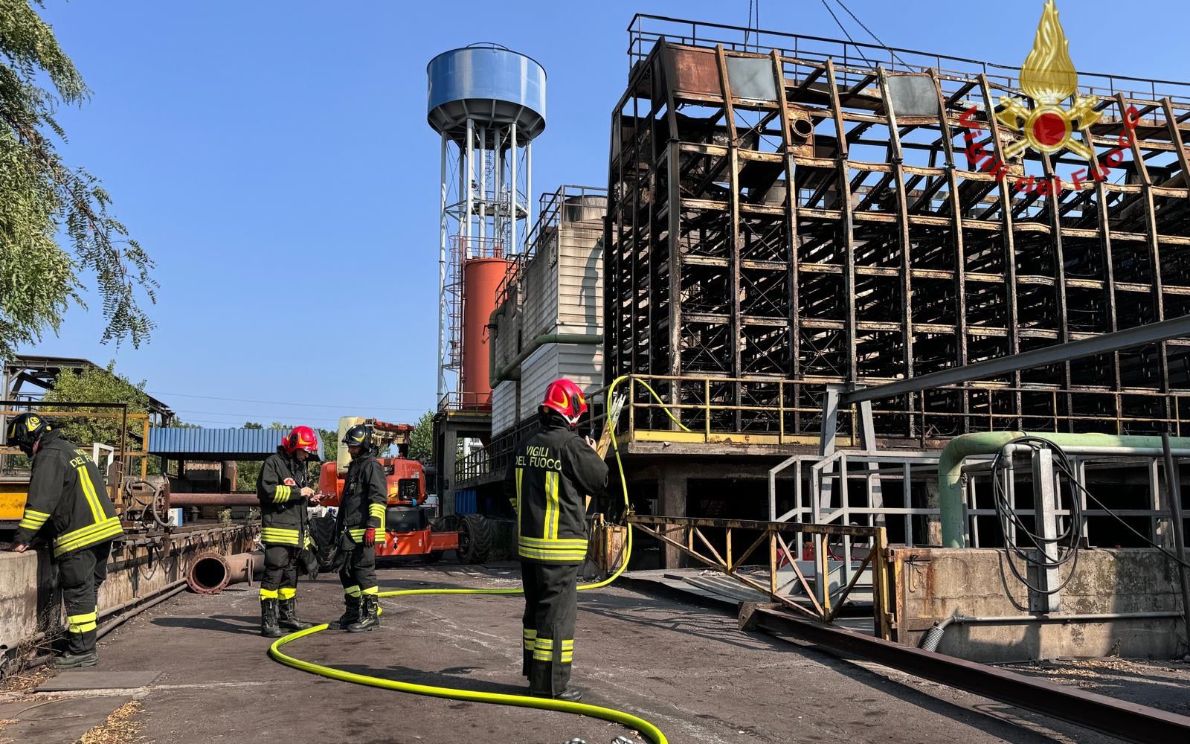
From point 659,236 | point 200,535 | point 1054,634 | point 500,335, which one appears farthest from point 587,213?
point 1054,634

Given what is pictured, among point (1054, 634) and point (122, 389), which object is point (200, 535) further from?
point (122, 389)

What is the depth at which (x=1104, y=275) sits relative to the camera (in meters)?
23.3

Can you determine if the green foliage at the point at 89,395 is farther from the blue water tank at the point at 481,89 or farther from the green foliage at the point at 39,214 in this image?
the green foliage at the point at 39,214

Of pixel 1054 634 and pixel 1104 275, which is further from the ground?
pixel 1104 275

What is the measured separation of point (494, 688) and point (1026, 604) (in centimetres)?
566

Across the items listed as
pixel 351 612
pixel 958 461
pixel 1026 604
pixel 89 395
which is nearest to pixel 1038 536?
pixel 1026 604

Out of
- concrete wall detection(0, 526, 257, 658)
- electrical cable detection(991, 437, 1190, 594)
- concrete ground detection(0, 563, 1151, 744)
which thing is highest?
Answer: electrical cable detection(991, 437, 1190, 594)

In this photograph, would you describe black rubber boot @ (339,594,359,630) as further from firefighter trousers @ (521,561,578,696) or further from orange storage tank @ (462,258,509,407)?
orange storage tank @ (462,258,509,407)

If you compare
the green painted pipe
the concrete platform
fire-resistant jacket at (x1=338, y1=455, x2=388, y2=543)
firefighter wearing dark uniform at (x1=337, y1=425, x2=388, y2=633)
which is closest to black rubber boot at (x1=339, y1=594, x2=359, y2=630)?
firefighter wearing dark uniform at (x1=337, y1=425, x2=388, y2=633)

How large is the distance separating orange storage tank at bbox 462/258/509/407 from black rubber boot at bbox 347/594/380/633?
117 ft

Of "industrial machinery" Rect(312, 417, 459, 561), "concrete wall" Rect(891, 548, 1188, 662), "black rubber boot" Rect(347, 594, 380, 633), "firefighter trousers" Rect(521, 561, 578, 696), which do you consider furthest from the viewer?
"industrial machinery" Rect(312, 417, 459, 561)

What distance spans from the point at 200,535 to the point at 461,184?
137 ft

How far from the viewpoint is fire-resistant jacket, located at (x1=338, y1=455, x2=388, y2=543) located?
9.14 metres

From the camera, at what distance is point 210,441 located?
46531 mm
